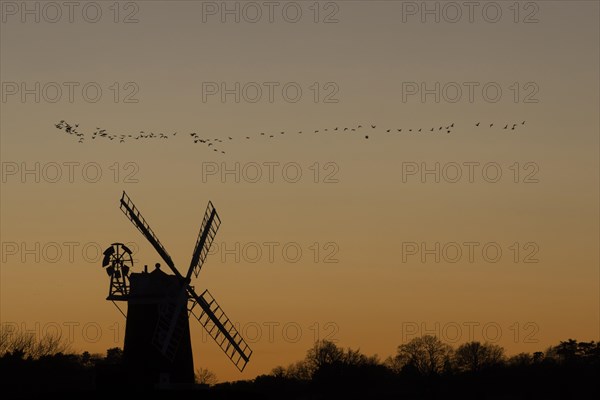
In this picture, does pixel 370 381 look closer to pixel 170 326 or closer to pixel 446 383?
pixel 446 383

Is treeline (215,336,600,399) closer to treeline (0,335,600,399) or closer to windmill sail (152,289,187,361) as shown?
treeline (0,335,600,399)

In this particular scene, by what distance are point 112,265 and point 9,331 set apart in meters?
71.9

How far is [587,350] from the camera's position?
194 m

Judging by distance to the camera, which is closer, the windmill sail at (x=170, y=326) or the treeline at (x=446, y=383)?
the windmill sail at (x=170, y=326)

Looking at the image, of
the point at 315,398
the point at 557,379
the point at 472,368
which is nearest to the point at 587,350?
the point at 472,368

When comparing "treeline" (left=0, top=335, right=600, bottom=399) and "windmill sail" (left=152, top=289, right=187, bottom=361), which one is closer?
"windmill sail" (left=152, top=289, right=187, bottom=361)

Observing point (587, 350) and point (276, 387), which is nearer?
point (276, 387)

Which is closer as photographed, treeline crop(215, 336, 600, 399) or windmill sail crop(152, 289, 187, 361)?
windmill sail crop(152, 289, 187, 361)

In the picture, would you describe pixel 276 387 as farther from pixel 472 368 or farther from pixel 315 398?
pixel 472 368

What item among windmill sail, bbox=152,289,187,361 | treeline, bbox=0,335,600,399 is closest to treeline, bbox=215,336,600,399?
treeline, bbox=0,335,600,399

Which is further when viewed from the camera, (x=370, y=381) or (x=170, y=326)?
(x=370, y=381)

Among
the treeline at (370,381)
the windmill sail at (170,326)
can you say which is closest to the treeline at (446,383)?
the treeline at (370,381)


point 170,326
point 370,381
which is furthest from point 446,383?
point 170,326

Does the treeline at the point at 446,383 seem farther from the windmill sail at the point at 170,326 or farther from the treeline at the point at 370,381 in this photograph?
the windmill sail at the point at 170,326
